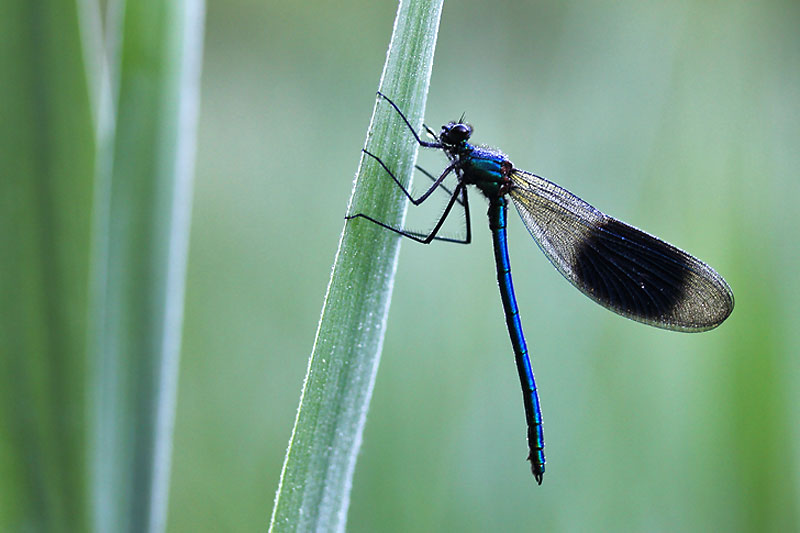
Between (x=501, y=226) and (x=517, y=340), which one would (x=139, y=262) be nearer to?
(x=517, y=340)

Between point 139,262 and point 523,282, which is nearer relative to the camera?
point 139,262

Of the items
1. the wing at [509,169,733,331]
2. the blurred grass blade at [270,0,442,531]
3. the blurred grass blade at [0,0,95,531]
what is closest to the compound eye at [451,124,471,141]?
the wing at [509,169,733,331]

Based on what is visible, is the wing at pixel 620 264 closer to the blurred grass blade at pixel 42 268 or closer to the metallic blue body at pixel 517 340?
the metallic blue body at pixel 517 340

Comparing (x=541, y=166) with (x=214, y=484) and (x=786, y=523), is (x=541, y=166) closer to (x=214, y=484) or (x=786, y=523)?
(x=786, y=523)

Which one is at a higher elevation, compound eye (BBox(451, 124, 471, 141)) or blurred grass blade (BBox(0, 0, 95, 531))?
compound eye (BBox(451, 124, 471, 141))

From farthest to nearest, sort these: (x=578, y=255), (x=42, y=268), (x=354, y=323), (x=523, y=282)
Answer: (x=523, y=282)
(x=578, y=255)
(x=42, y=268)
(x=354, y=323)

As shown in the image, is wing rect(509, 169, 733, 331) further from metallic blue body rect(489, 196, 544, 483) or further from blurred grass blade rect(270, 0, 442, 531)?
blurred grass blade rect(270, 0, 442, 531)

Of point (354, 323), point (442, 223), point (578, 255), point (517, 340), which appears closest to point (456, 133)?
point (442, 223)
